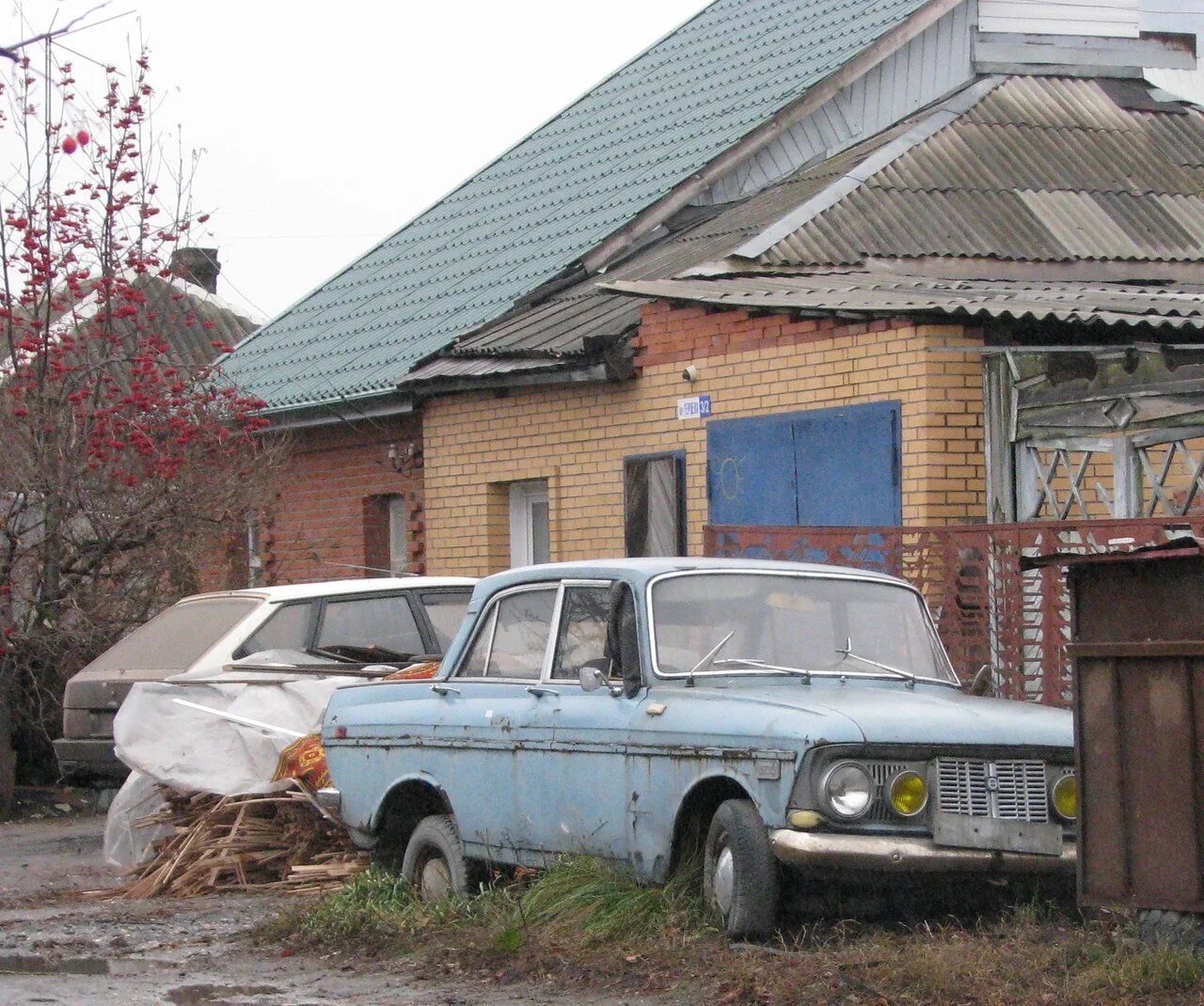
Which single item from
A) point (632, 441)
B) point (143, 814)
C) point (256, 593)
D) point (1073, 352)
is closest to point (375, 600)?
point (256, 593)

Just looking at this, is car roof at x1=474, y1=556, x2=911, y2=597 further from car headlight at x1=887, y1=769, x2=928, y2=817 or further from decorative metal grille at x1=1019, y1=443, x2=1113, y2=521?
decorative metal grille at x1=1019, y1=443, x2=1113, y2=521

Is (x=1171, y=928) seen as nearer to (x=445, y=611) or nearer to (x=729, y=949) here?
(x=729, y=949)

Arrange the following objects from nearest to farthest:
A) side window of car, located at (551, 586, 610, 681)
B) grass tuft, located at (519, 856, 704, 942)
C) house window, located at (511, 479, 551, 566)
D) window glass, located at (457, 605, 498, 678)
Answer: grass tuft, located at (519, 856, 704, 942), side window of car, located at (551, 586, 610, 681), window glass, located at (457, 605, 498, 678), house window, located at (511, 479, 551, 566)

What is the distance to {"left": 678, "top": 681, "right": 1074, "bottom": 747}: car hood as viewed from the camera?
22.7 feet

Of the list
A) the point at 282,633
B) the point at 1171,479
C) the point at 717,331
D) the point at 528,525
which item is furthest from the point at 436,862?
the point at 528,525

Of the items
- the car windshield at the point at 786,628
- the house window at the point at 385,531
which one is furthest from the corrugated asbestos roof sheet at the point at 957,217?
the car windshield at the point at 786,628

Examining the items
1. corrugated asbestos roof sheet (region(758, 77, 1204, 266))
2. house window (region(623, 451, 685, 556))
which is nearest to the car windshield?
house window (region(623, 451, 685, 556))

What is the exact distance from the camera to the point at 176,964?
8.02 m

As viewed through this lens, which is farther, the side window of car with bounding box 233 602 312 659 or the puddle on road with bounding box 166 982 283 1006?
the side window of car with bounding box 233 602 312 659

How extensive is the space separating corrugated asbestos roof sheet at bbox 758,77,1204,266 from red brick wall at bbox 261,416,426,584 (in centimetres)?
508

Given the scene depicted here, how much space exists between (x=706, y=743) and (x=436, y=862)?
6.37 ft

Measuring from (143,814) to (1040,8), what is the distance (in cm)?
1101

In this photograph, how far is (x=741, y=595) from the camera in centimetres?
804

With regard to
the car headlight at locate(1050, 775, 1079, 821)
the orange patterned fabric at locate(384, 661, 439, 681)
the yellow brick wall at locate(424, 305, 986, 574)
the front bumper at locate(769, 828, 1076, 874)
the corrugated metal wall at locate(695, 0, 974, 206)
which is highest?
the corrugated metal wall at locate(695, 0, 974, 206)
